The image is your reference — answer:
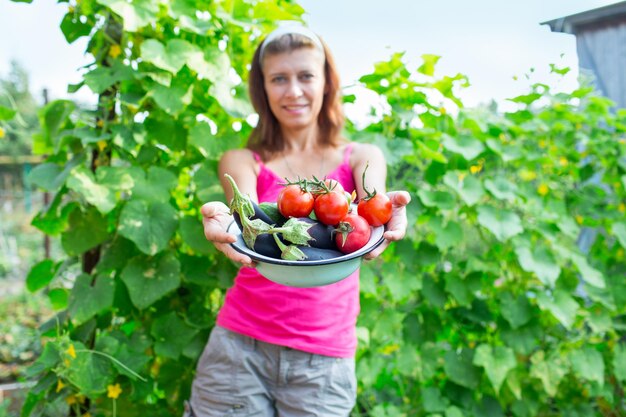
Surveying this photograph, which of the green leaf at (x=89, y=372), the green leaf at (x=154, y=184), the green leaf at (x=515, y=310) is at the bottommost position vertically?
the green leaf at (x=515, y=310)

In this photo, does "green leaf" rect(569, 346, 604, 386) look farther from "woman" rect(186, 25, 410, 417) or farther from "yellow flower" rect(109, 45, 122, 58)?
"yellow flower" rect(109, 45, 122, 58)

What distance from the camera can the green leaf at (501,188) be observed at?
1.92 m

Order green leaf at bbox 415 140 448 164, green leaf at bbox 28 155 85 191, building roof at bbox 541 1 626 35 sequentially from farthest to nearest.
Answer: building roof at bbox 541 1 626 35, green leaf at bbox 415 140 448 164, green leaf at bbox 28 155 85 191

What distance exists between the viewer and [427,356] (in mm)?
2039

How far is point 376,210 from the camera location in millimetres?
1109

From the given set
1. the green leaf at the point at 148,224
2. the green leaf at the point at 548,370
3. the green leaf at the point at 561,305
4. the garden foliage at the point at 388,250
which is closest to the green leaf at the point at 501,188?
the garden foliage at the point at 388,250

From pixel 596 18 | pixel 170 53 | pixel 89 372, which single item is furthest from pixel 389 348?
pixel 596 18

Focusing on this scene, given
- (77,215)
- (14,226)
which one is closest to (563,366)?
(77,215)

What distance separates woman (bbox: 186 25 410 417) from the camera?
1.38 metres

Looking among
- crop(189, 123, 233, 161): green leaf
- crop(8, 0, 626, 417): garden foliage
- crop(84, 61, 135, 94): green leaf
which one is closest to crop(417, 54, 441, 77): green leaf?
crop(8, 0, 626, 417): garden foliage

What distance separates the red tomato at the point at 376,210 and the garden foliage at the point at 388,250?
67 cm

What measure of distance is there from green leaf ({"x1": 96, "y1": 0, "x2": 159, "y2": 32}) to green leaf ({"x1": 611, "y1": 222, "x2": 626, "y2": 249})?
5.92 feet

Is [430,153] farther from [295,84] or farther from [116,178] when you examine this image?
[116,178]

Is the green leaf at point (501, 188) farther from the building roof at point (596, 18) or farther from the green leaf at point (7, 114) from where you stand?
the green leaf at point (7, 114)
